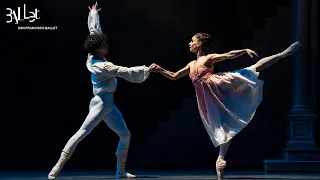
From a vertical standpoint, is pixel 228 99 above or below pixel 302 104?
above

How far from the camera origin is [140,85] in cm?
1009

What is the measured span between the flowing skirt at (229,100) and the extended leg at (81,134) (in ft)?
3.24

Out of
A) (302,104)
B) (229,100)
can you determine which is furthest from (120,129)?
(302,104)

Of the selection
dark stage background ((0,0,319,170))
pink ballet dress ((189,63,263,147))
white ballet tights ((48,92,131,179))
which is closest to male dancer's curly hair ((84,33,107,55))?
white ballet tights ((48,92,131,179))

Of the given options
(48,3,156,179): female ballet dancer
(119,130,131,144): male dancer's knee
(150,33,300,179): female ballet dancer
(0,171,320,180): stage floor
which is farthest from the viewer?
(0,171,320,180): stage floor

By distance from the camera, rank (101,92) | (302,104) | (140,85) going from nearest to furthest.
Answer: (101,92) < (302,104) < (140,85)

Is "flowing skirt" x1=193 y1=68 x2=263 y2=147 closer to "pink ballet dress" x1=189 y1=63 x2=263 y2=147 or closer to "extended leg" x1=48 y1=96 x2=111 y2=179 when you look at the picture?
"pink ballet dress" x1=189 y1=63 x2=263 y2=147

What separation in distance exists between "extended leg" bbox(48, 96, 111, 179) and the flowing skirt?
0.99 m

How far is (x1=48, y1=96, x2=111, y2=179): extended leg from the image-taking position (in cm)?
791

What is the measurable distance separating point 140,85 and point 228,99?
7.23 ft

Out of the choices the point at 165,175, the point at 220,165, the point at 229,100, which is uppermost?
the point at 229,100

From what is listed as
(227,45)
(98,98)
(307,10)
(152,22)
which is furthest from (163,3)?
(98,98)

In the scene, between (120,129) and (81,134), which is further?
(120,129)

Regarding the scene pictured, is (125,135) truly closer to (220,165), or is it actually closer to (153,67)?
(153,67)
